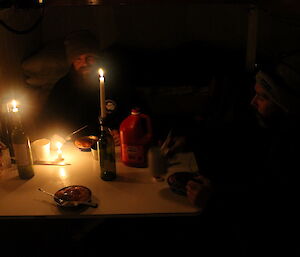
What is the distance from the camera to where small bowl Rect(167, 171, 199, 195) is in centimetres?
141

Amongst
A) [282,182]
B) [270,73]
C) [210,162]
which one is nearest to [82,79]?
[210,162]

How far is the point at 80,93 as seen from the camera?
2.65 metres

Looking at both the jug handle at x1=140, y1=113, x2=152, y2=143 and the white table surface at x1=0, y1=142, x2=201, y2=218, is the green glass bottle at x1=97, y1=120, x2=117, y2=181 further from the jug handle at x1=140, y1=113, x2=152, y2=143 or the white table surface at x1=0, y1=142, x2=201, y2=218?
the jug handle at x1=140, y1=113, x2=152, y2=143

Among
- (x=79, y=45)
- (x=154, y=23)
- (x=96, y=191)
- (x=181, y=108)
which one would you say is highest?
(x=154, y=23)

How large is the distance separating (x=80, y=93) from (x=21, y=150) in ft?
3.99

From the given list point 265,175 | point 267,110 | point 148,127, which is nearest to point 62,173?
point 148,127

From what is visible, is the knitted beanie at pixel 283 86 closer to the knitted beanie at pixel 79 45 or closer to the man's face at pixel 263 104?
the man's face at pixel 263 104

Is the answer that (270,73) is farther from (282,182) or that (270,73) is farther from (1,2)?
(1,2)

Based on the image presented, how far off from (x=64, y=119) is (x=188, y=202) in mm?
1568

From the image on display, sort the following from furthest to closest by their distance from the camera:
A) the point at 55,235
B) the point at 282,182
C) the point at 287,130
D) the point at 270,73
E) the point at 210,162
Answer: the point at 210,162
the point at 55,235
the point at 270,73
the point at 287,130
the point at 282,182

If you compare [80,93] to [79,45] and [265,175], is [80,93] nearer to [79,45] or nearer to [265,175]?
[79,45]

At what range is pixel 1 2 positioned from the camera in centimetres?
170

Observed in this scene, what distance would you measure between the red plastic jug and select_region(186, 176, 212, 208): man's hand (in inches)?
12.1

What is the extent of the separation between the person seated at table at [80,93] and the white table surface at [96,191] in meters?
0.80
